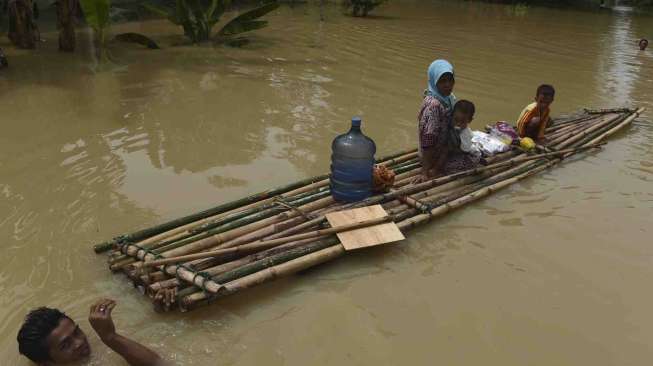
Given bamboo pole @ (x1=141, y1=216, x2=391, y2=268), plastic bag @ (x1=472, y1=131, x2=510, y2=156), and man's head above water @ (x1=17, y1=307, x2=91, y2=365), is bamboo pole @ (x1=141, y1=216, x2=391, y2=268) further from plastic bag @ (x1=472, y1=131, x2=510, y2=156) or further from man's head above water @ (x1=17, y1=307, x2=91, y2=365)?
plastic bag @ (x1=472, y1=131, x2=510, y2=156)

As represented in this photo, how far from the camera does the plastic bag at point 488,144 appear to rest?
5151 millimetres

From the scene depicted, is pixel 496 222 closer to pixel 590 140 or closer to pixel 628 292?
pixel 628 292

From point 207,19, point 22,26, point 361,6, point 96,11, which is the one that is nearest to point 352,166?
point 96,11

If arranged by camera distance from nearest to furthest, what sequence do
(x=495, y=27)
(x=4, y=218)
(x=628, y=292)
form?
(x=628, y=292) → (x=4, y=218) → (x=495, y=27)

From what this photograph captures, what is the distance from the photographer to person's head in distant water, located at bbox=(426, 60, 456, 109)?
4.25 metres

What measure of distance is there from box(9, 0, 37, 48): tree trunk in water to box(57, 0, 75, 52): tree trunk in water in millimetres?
445

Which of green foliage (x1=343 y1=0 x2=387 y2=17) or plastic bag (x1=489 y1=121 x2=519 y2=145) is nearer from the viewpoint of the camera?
plastic bag (x1=489 y1=121 x2=519 y2=145)

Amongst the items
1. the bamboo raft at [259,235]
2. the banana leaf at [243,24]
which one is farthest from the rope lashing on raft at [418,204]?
the banana leaf at [243,24]

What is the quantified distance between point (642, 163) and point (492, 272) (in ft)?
10.3

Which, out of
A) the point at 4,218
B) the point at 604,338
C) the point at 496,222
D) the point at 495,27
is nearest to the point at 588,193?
the point at 496,222

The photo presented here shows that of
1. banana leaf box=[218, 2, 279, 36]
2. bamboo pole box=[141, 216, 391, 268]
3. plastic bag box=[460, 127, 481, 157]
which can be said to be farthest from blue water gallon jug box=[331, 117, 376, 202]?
banana leaf box=[218, 2, 279, 36]

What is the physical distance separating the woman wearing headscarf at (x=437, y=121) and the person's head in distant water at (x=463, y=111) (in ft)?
0.17

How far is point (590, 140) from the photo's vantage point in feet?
19.4

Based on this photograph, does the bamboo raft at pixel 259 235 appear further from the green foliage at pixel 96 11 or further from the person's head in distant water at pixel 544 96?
the green foliage at pixel 96 11
